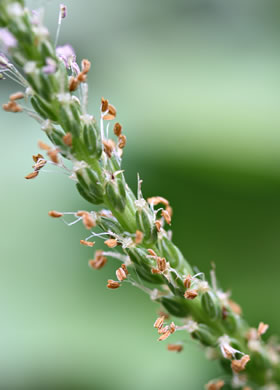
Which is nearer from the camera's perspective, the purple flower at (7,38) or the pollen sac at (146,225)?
the purple flower at (7,38)

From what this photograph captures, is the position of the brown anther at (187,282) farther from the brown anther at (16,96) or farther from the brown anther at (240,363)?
the brown anther at (16,96)

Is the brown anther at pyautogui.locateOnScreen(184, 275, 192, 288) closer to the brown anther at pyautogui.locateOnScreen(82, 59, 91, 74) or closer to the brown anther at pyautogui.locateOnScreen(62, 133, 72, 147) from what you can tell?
the brown anther at pyautogui.locateOnScreen(62, 133, 72, 147)

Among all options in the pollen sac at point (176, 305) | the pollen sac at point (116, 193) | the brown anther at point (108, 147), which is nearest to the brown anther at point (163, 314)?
the pollen sac at point (176, 305)

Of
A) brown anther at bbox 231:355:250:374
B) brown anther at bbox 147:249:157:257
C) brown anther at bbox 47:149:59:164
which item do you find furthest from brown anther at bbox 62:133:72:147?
brown anther at bbox 231:355:250:374

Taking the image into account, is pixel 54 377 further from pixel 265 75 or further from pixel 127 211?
pixel 265 75

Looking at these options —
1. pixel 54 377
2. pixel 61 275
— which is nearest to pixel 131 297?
pixel 61 275

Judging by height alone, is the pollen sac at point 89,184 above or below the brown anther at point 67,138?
below

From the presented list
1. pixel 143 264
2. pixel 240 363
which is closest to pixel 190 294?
pixel 143 264
